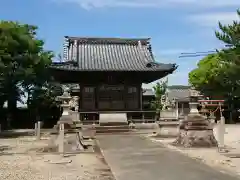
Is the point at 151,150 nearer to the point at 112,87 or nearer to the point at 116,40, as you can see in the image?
the point at 112,87

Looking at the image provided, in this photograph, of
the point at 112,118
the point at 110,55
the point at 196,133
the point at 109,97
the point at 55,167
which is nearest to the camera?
the point at 55,167

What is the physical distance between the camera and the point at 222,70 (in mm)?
36656

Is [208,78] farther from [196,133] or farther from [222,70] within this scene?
[196,133]

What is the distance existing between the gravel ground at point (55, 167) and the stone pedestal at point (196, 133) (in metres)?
4.30

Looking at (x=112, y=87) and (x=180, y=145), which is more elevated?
(x=112, y=87)

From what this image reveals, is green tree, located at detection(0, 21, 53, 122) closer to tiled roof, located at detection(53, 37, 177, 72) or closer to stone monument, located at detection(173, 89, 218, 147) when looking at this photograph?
tiled roof, located at detection(53, 37, 177, 72)

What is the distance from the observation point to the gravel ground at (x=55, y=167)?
10613mm

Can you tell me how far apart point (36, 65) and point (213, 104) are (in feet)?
65.3

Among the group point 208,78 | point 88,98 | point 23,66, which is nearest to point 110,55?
point 88,98

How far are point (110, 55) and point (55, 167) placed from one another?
26.9 metres

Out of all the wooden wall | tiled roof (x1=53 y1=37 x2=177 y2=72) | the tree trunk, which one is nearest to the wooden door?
the wooden wall

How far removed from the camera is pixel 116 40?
4097cm

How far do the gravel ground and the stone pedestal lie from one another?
169 inches

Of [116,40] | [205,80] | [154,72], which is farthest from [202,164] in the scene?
[205,80]
